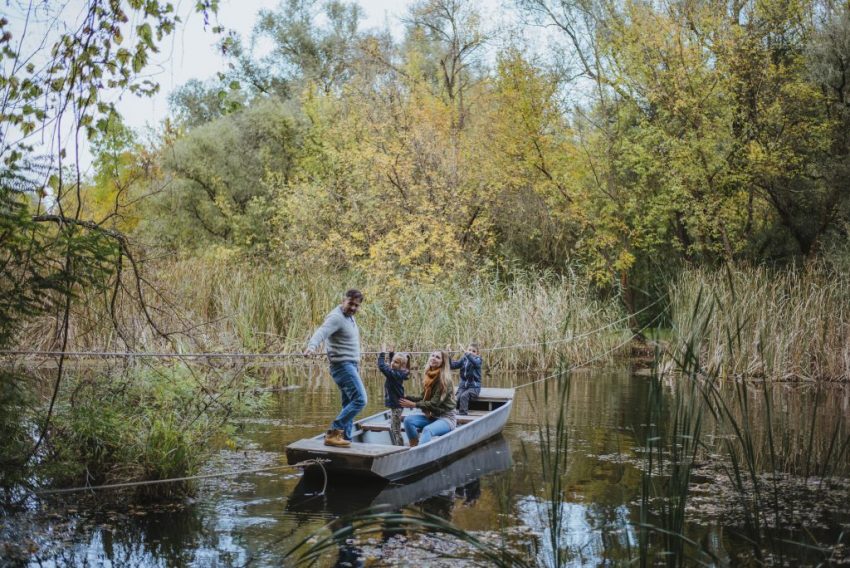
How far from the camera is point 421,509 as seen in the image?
16.5ft

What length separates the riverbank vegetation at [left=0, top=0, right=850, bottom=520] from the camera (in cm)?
1376

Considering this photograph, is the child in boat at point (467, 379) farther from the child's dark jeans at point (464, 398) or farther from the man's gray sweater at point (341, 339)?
the man's gray sweater at point (341, 339)

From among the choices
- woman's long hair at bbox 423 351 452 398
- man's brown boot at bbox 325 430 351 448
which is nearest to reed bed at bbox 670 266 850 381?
woman's long hair at bbox 423 351 452 398

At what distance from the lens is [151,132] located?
99.5ft

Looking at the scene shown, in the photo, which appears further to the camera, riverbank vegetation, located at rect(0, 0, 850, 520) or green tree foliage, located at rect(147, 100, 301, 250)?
green tree foliage, located at rect(147, 100, 301, 250)

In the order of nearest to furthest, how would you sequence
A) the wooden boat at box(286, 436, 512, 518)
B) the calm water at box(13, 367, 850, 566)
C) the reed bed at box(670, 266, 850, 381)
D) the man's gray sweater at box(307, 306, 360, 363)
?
the calm water at box(13, 367, 850, 566) → the wooden boat at box(286, 436, 512, 518) → the man's gray sweater at box(307, 306, 360, 363) → the reed bed at box(670, 266, 850, 381)

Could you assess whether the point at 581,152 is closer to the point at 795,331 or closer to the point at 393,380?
the point at 795,331

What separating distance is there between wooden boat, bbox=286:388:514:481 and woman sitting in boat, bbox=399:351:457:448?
0.18 meters

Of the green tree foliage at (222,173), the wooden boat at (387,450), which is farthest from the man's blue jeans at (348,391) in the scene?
the green tree foliage at (222,173)

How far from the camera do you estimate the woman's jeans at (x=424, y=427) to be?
849cm

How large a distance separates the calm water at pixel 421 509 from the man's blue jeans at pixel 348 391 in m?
0.58

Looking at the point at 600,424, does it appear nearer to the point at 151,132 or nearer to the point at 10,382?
the point at 10,382

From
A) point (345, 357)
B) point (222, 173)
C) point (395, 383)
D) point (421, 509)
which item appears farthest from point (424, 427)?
point (222, 173)

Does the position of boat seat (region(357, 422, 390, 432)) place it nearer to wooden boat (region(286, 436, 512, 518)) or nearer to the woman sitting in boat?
the woman sitting in boat
